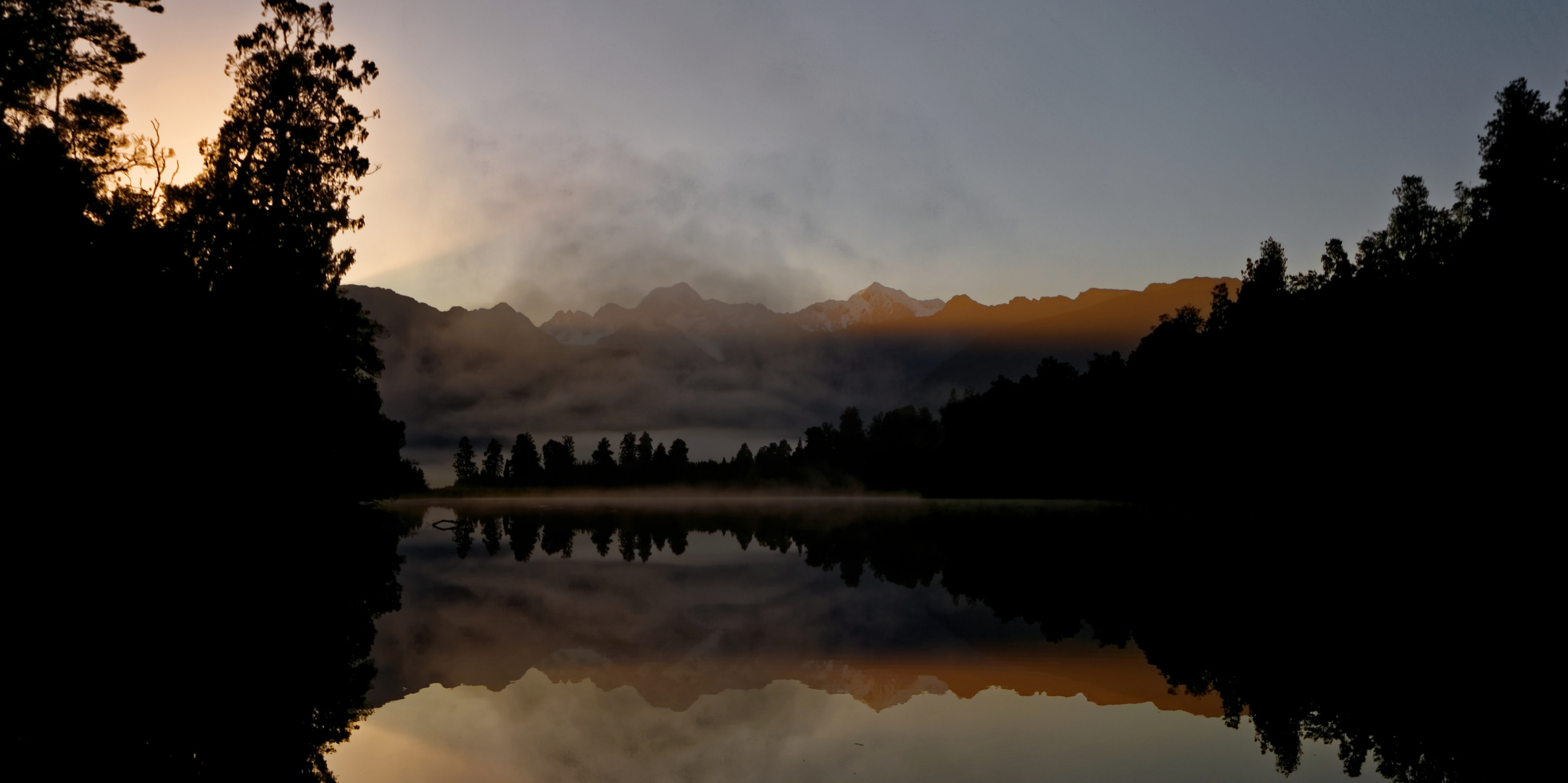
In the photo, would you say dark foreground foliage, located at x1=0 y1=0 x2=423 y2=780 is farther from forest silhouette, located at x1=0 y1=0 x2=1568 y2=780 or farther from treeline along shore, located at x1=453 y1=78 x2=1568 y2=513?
treeline along shore, located at x1=453 y1=78 x2=1568 y2=513

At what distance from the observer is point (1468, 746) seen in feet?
33.4

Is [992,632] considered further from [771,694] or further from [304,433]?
[304,433]

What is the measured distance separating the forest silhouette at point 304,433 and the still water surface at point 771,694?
89 cm

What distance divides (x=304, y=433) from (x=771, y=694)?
34177 millimetres

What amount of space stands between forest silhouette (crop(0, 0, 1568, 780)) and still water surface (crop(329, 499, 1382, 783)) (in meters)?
0.89

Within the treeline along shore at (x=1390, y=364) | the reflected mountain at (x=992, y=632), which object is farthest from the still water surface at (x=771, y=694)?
the treeline along shore at (x=1390, y=364)

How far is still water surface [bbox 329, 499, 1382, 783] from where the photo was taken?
10.2 m

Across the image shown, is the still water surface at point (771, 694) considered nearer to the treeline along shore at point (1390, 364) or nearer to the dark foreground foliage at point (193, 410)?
the dark foreground foliage at point (193, 410)

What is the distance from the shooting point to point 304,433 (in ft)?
126

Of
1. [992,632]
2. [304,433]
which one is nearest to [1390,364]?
[992,632]

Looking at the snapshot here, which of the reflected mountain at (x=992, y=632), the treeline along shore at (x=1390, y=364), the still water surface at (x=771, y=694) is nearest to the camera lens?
the still water surface at (x=771, y=694)

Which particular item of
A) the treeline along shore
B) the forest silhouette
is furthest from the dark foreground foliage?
the treeline along shore

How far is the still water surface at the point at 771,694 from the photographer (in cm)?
1020

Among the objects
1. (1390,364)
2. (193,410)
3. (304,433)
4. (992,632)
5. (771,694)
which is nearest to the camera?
(771,694)
